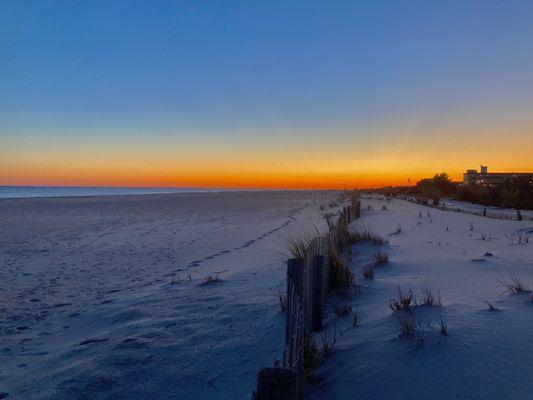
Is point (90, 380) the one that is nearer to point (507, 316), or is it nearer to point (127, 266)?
point (507, 316)

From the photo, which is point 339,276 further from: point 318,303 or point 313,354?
point 313,354

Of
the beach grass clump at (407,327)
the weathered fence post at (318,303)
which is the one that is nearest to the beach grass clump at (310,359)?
the weathered fence post at (318,303)

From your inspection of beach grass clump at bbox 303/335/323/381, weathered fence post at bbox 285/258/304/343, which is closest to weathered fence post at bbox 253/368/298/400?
weathered fence post at bbox 285/258/304/343

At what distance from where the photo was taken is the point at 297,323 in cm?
362

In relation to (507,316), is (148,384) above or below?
below

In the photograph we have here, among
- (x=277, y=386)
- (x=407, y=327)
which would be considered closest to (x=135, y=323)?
(x=407, y=327)

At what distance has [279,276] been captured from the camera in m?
8.05

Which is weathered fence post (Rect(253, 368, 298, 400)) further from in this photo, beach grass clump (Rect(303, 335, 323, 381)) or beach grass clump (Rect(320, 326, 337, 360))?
beach grass clump (Rect(320, 326, 337, 360))

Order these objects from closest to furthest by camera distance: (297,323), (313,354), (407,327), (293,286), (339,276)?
(297,323) < (293,286) < (407,327) < (313,354) < (339,276)

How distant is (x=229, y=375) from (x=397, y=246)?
7.68 meters

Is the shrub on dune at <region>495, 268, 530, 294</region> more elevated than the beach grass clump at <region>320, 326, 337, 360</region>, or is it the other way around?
the shrub on dune at <region>495, 268, 530, 294</region>

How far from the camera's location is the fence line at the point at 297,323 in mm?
2193

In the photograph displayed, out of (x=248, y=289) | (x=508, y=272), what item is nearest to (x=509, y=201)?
(x=508, y=272)

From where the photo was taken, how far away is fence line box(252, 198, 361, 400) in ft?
7.20
